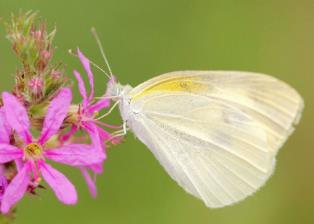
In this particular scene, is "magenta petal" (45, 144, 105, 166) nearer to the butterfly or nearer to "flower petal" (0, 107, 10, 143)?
"flower petal" (0, 107, 10, 143)

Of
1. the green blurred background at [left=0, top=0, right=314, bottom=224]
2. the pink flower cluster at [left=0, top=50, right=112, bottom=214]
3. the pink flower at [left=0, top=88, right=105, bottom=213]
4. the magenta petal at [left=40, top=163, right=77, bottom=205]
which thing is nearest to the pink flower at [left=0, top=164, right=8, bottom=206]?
the pink flower cluster at [left=0, top=50, right=112, bottom=214]

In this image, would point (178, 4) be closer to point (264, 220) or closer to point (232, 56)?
point (232, 56)

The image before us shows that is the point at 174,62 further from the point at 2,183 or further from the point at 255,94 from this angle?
the point at 2,183

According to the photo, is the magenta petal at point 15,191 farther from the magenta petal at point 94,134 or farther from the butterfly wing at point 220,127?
the butterfly wing at point 220,127

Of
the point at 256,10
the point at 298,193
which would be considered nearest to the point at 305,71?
the point at 256,10

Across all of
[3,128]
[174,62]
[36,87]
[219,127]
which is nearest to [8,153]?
[3,128]
